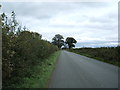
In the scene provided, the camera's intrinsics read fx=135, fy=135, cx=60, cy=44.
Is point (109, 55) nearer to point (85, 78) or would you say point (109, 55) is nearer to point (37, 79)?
point (85, 78)

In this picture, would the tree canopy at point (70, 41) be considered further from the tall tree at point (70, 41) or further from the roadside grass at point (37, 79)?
the roadside grass at point (37, 79)

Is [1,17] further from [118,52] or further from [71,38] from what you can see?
[71,38]

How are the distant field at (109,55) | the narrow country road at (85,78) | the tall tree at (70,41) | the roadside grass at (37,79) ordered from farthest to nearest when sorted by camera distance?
1. the tall tree at (70,41)
2. the distant field at (109,55)
3. the narrow country road at (85,78)
4. the roadside grass at (37,79)

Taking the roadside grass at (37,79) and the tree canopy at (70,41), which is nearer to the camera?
the roadside grass at (37,79)

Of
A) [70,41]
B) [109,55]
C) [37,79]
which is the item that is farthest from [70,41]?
[37,79]

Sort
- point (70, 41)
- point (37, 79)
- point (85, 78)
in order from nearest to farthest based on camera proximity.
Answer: point (37, 79)
point (85, 78)
point (70, 41)

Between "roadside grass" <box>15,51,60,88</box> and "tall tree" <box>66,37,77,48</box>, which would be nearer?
"roadside grass" <box>15,51,60,88</box>

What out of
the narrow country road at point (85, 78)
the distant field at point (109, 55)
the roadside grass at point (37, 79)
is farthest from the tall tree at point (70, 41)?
the roadside grass at point (37, 79)

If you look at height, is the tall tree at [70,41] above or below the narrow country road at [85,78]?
above

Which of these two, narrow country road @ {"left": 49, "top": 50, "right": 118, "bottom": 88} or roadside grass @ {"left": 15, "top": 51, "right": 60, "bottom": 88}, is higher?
roadside grass @ {"left": 15, "top": 51, "right": 60, "bottom": 88}

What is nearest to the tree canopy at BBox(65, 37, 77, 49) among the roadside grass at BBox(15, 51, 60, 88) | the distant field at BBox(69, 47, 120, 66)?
the distant field at BBox(69, 47, 120, 66)

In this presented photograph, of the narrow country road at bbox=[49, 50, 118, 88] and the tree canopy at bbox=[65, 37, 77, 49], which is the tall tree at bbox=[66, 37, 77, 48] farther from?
the narrow country road at bbox=[49, 50, 118, 88]

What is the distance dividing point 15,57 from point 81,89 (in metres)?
3.30

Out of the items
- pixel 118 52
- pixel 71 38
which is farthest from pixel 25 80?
pixel 71 38
